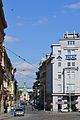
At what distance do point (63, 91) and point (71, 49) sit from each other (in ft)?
48.6

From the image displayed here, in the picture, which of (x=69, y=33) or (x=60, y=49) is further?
(x=69, y=33)

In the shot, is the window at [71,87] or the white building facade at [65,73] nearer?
the white building facade at [65,73]

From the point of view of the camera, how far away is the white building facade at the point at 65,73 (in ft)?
469

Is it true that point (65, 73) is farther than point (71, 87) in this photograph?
Yes

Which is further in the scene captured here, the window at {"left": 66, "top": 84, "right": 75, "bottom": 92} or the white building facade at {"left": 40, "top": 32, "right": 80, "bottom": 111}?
the window at {"left": 66, "top": 84, "right": 75, "bottom": 92}

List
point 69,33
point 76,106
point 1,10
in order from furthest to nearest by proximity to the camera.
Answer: point 69,33 < point 76,106 < point 1,10

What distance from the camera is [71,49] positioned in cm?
14575

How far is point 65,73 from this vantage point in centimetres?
14475

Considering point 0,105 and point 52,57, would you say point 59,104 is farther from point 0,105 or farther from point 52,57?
point 0,105

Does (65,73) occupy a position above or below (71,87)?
above

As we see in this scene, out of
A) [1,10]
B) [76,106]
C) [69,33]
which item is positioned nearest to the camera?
[1,10]

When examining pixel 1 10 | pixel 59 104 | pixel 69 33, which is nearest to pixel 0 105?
pixel 1 10

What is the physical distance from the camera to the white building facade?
14300cm

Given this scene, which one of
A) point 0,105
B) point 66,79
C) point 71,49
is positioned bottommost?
point 0,105
